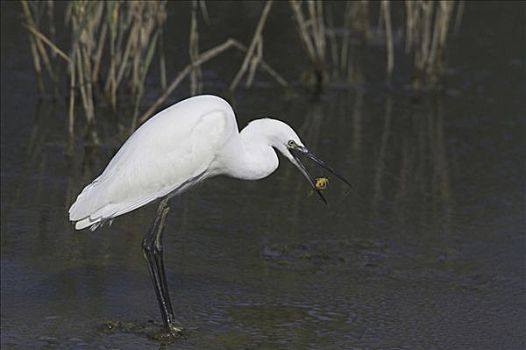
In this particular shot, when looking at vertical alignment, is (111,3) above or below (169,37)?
above

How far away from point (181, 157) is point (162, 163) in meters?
0.08

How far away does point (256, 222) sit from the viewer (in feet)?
20.8

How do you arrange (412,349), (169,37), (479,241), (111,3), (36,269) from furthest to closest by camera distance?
(169,37)
(111,3)
(479,241)
(36,269)
(412,349)

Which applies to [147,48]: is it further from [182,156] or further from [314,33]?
[182,156]

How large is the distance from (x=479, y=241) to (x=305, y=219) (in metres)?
0.89

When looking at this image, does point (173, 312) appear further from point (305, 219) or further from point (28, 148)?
point (28, 148)

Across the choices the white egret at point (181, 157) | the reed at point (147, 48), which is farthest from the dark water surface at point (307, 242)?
the white egret at point (181, 157)

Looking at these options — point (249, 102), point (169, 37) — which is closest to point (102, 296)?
point (249, 102)

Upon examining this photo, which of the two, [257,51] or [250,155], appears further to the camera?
[257,51]

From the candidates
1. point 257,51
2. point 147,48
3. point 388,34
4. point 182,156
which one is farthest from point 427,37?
point 182,156

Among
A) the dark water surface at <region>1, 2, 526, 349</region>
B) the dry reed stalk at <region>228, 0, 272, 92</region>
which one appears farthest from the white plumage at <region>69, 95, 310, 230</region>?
the dry reed stalk at <region>228, 0, 272, 92</region>

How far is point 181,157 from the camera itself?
5012 millimetres

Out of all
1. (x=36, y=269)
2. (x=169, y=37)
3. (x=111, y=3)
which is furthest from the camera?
(x=169, y=37)

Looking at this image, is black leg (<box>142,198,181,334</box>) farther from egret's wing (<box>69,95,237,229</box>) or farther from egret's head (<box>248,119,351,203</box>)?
egret's head (<box>248,119,351,203</box>)
